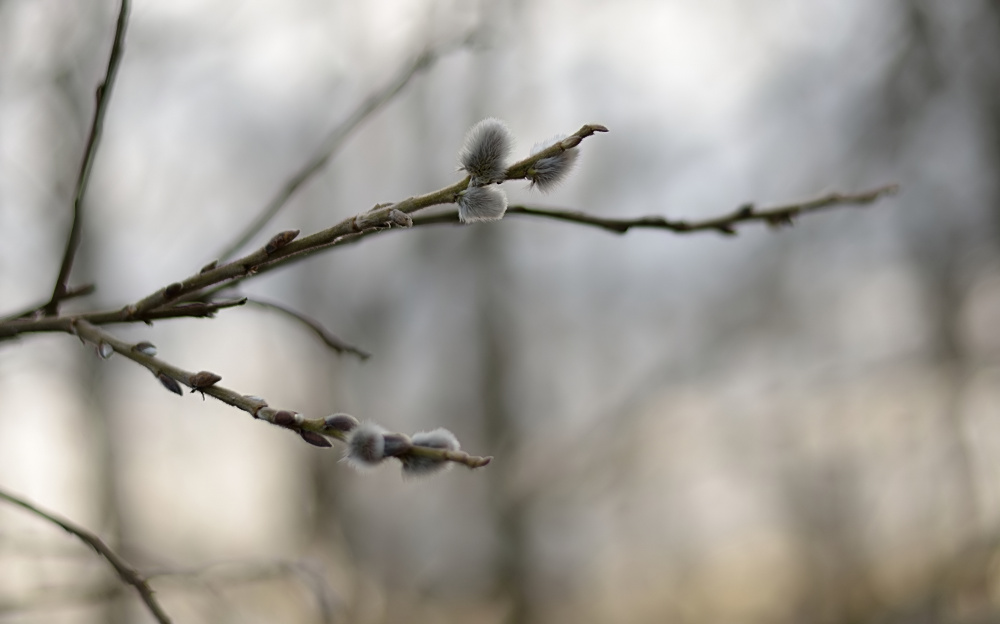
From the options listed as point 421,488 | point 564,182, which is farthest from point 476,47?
point 421,488

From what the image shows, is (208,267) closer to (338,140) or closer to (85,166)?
(85,166)

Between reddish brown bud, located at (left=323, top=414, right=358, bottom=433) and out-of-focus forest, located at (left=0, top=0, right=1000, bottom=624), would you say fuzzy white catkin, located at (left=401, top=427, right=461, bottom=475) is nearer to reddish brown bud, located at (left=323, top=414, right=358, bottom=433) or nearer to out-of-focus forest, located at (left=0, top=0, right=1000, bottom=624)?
reddish brown bud, located at (left=323, top=414, right=358, bottom=433)

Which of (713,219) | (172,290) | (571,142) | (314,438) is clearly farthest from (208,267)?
(713,219)

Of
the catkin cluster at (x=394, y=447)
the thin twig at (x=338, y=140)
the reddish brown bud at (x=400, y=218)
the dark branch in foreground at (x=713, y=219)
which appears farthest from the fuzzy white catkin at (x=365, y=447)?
the thin twig at (x=338, y=140)

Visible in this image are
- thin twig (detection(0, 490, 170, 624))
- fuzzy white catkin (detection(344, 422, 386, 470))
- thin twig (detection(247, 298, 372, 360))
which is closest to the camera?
fuzzy white catkin (detection(344, 422, 386, 470))

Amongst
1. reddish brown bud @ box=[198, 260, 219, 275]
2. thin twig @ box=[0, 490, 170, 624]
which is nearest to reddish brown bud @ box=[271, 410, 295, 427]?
reddish brown bud @ box=[198, 260, 219, 275]

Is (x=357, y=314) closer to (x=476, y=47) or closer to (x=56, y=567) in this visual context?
(x=56, y=567)

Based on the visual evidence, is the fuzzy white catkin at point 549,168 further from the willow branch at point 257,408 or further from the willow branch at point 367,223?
the willow branch at point 257,408
